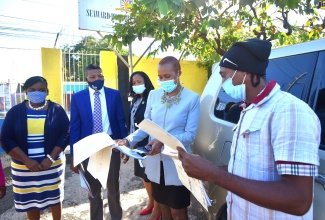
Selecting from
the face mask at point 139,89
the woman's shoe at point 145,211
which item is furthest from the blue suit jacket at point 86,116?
the woman's shoe at point 145,211

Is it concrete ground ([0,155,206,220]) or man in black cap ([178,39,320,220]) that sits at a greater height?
man in black cap ([178,39,320,220])

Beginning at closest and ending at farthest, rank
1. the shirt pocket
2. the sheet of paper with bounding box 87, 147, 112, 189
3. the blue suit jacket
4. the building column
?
1. the shirt pocket
2. the sheet of paper with bounding box 87, 147, 112, 189
3. the blue suit jacket
4. the building column

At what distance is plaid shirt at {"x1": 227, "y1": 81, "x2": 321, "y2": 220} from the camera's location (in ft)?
3.13

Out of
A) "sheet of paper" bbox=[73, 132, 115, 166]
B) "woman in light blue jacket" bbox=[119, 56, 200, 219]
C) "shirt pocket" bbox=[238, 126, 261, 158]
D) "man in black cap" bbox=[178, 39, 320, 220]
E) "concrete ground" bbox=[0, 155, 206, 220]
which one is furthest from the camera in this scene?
"concrete ground" bbox=[0, 155, 206, 220]

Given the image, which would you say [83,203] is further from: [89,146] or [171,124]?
[89,146]

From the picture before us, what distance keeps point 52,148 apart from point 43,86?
624 mm

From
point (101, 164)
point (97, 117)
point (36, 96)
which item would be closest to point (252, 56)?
point (101, 164)

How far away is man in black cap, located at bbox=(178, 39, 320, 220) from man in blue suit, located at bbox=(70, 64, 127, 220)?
5.63 ft

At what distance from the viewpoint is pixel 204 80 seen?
9328 mm

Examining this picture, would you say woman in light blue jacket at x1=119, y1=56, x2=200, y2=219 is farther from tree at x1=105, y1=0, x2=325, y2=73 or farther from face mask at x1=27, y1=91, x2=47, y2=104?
face mask at x1=27, y1=91, x2=47, y2=104

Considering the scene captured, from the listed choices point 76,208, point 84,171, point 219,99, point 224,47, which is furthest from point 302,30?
point 76,208

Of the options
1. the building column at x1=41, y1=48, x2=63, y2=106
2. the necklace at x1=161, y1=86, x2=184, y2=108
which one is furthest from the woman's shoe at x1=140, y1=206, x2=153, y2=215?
the building column at x1=41, y1=48, x2=63, y2=106

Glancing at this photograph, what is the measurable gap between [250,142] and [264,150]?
0.08m

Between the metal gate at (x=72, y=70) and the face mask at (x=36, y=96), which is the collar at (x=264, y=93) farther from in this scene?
the metal gate at (x=72, y=70)
